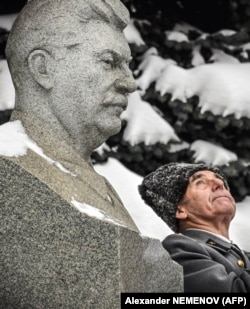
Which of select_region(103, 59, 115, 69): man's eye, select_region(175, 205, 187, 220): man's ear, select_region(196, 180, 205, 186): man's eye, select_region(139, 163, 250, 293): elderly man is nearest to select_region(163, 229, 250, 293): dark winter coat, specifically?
select_region(139, 163, 250, 293): elderly man

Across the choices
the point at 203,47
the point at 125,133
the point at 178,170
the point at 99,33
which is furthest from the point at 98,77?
the point at 203,47

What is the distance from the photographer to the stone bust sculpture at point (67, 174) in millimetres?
4473

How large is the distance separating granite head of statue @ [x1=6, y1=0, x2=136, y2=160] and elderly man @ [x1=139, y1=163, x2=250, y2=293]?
1.91ft

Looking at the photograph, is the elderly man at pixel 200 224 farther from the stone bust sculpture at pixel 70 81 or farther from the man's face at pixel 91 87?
the man's face at pixel 91 87

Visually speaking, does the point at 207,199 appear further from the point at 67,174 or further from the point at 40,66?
the point at 40,66

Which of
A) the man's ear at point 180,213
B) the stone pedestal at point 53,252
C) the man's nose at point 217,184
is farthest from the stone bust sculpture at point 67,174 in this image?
the man's nose at point 217,184

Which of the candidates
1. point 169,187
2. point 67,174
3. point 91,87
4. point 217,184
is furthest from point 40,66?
point 217,184

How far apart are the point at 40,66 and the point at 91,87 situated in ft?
0.78

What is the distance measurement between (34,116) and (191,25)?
3415 millimetres

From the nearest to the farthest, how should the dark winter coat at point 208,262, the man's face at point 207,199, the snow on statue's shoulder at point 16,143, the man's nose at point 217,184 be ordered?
1. the snow on statue's shoulder at point 16,143
2. the dark winter coat at point 208,262
3. the man's face at point 207,199
4. the man's nose at point 217,184

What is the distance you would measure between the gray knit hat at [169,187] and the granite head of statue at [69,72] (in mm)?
564

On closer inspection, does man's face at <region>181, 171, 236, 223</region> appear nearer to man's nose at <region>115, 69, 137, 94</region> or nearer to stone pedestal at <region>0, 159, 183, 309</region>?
man's nose at <region>115, 69, 137, 94</region>

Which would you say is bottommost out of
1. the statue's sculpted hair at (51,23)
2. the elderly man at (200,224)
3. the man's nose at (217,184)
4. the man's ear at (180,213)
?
the man's ear at (180,213)

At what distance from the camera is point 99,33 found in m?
5.18
